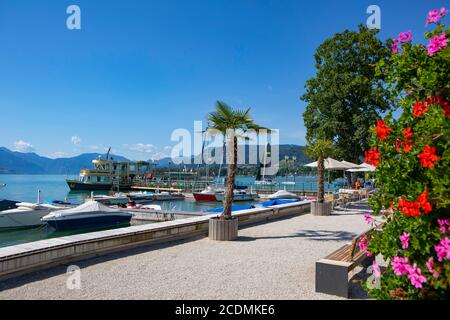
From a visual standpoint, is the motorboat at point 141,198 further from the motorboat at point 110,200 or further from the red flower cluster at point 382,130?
the red flower cluster at point 382,130

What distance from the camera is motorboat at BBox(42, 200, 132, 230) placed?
19672 millimetres

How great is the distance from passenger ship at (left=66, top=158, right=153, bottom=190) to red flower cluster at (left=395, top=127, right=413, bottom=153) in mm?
74552

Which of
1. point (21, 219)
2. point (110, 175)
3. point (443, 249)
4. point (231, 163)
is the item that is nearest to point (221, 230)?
point (231, 163)

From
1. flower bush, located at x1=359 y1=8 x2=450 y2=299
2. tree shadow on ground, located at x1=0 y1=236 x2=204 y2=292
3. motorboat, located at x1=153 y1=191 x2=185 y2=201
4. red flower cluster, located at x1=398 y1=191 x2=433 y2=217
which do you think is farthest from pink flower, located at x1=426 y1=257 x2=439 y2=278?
motorboat, located at x1=153 y1=191 x2=185 y2=201

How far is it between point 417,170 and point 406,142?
31 centimetres

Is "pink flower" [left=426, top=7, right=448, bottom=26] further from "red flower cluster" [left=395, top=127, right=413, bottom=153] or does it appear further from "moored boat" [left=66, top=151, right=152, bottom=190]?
"moored boat" [left=66, top=151, right=152, bottom=190]

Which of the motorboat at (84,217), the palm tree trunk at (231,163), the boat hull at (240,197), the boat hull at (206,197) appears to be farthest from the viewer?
the boat hull at (206,197)

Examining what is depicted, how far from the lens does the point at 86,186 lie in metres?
79.4

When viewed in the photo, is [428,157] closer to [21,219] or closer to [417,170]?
[417,170]

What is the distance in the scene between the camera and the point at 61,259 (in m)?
6.69

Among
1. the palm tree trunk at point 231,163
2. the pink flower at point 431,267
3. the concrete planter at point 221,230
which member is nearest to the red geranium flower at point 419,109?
the pink flower at point 431,267

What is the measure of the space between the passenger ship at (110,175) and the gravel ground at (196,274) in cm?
6895

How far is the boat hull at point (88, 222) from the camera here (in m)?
19.7
